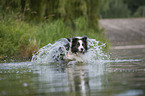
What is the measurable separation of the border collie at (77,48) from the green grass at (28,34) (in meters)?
2.79

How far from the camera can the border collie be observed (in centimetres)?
1199

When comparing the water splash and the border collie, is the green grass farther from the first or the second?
the border collie

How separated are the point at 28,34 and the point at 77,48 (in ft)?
14.1

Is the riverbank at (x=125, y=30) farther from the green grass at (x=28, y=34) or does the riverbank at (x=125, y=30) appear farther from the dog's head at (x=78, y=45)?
the dog's head at (x=78, y=45)

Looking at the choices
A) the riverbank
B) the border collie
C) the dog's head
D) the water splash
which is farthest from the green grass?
the riverbank

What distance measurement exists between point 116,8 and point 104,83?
53690mm

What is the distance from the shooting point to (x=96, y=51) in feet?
42.4

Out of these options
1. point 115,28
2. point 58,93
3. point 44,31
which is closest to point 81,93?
point 58,93

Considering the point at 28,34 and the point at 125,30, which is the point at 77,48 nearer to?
the point at 28,34

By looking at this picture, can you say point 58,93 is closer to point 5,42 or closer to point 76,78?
point 76,78

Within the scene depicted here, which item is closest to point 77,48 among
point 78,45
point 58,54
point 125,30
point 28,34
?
point 78,45

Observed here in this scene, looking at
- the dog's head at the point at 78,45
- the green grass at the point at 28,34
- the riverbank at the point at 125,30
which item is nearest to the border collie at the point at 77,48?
the dog's head at the point at 78,45

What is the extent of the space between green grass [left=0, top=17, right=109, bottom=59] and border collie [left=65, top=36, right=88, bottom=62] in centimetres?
279

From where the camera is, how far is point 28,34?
15.8m
